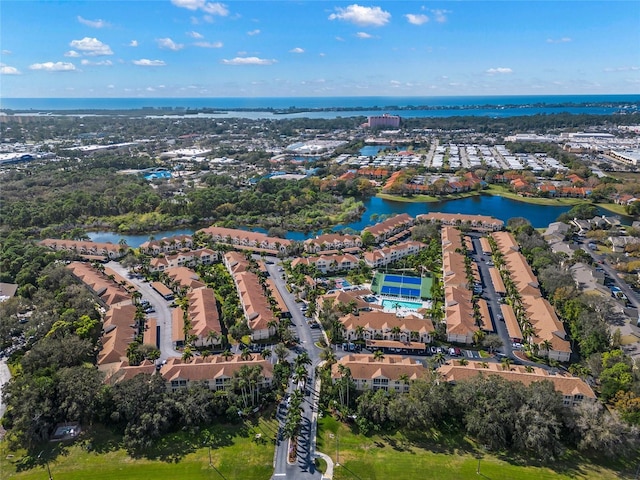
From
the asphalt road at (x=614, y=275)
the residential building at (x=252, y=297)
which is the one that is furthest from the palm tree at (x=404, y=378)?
the asphalt road at (x=614, y=275)

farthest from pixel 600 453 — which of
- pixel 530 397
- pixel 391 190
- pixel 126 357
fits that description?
pixel 391 190

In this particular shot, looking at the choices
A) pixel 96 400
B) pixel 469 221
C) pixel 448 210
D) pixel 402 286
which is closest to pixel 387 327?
pixel 402 286

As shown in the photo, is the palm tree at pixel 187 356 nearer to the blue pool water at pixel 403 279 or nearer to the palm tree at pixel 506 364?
the blue pool water at pixel 403 279

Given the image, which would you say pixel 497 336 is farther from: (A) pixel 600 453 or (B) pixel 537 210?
(B) pixel 537 210

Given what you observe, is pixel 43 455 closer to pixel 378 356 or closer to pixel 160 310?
pixel 160 310

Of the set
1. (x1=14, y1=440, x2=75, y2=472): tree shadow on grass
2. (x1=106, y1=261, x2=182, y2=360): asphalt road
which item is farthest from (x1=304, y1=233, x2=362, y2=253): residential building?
(x1=14, y1=440, x2=75, y2=472): tree shadow on grass

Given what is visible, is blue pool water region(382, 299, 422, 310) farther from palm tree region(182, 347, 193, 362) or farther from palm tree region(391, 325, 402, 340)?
palm tree region(182, 347, 193, 362)
